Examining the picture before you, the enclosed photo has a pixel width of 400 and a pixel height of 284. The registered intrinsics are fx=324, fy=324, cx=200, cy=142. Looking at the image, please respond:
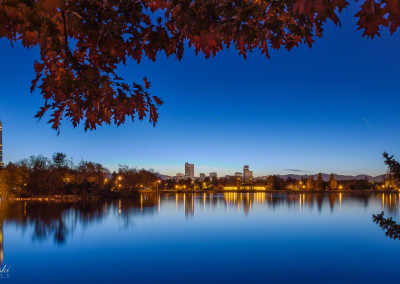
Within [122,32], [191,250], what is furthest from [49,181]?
[122,32]

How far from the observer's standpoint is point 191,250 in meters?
16.8

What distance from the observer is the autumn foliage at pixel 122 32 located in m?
1.78

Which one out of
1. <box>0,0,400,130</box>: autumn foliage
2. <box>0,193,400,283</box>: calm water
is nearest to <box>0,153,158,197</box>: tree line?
<box>0,193,400,283</box>: calm water

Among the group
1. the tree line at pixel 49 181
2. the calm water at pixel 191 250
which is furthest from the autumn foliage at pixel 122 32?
the tree line at pixel 49 181

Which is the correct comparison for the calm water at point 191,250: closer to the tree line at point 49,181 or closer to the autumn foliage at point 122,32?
the autumn foliage at point 122,32

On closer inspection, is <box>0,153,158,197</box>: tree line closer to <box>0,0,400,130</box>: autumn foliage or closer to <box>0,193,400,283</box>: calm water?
<box>0,193,400,283</box>: calm water

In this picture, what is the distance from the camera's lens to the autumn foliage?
5.83 ft

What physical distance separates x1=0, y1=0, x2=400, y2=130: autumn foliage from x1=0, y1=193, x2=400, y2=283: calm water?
1030 cm

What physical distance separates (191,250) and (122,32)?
1560 cm

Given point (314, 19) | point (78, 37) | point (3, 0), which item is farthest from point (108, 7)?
point (314, 19)

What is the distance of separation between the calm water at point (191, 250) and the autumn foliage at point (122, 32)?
10.3 metres

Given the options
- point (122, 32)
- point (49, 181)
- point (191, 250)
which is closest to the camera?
point (122, 32)

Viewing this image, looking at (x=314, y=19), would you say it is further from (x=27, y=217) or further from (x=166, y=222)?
(x=27, y=217)

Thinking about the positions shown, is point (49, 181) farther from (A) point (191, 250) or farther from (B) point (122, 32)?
(B) point (122, 32)
